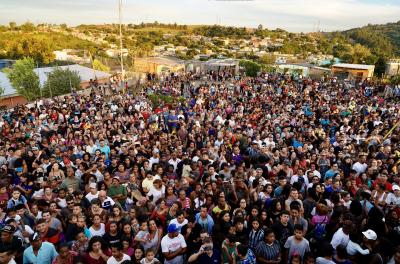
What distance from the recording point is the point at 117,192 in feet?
19.9

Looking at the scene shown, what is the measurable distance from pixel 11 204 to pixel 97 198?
4.67 ft

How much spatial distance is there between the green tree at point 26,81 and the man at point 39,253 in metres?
19.7

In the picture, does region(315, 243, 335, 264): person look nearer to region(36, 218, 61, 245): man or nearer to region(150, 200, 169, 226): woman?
region(150, 200, 169, 226): woman

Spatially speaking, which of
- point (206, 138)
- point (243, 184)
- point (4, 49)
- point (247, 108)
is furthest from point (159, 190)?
point (4, 49)

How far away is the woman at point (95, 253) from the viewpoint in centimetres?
420

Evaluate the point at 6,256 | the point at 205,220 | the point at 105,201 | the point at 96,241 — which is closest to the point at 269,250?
the point at 205,220

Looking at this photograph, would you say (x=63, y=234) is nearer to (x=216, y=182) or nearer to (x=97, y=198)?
(x=97, y=198)

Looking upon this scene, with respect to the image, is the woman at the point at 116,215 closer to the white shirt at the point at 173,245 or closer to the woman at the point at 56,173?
the white shirt at the point at 173,245

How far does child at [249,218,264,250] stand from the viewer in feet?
15.2

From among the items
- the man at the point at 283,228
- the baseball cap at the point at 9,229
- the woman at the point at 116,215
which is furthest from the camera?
the woman at the point at 116,215

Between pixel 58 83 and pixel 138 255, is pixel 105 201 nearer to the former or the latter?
pixel 138 255

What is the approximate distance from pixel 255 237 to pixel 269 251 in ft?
1.07

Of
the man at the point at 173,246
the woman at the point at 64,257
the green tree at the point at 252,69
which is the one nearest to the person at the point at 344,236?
the man at the point at 173,246

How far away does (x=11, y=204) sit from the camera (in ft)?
18.1
